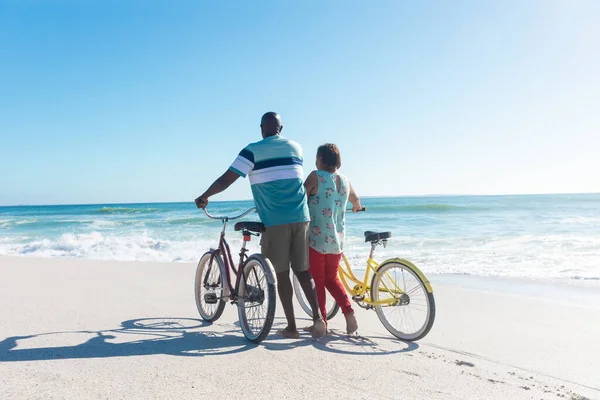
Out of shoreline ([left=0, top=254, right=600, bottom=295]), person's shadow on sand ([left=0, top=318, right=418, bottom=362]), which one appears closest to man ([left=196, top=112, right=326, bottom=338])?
person's shadow on sand ([left=0, top=318, right=418, bottom=362])

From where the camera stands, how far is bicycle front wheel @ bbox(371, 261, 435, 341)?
11.7 ft

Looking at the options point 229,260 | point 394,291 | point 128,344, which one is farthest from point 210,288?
point 394,291

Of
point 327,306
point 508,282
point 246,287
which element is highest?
point 246,287

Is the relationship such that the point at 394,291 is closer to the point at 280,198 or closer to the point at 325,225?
the point at 325,225

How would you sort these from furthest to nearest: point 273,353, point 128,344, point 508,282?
point 508,282, point 128,344, point 273,353

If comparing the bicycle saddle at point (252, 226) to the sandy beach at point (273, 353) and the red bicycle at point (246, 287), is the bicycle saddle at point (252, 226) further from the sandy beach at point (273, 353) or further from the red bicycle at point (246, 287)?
the sandy beach at point (273, 353)

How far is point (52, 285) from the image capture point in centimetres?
577

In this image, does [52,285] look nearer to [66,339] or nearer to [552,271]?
[66,339]

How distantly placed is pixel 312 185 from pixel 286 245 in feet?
1.95

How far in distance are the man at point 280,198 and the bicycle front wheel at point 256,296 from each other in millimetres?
132

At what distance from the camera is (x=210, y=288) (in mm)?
4242

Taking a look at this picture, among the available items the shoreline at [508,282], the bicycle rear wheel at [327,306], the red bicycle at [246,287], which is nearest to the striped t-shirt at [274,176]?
the red bicycle at [246,287]

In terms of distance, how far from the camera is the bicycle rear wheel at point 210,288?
13.3ft

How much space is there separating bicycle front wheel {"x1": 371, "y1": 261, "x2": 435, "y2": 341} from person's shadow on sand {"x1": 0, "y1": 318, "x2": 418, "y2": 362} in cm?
24
